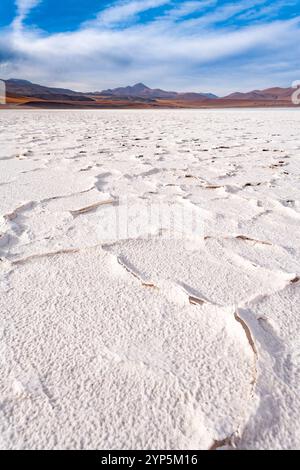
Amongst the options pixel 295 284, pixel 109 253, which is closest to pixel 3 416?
pixel 109 253

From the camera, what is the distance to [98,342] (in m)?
0.72

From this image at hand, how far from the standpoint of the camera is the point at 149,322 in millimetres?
786

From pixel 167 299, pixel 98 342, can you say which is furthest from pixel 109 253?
pixel 98 342

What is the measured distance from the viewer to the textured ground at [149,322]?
546mm

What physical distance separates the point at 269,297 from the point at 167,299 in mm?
269

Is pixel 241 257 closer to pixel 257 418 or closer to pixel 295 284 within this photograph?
pixel 295 284

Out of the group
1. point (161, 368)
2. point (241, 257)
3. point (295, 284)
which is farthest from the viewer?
point (241, 257)

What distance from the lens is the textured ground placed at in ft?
1.79

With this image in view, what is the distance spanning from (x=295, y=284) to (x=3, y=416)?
2.56ft

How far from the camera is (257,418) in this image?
548 mm
